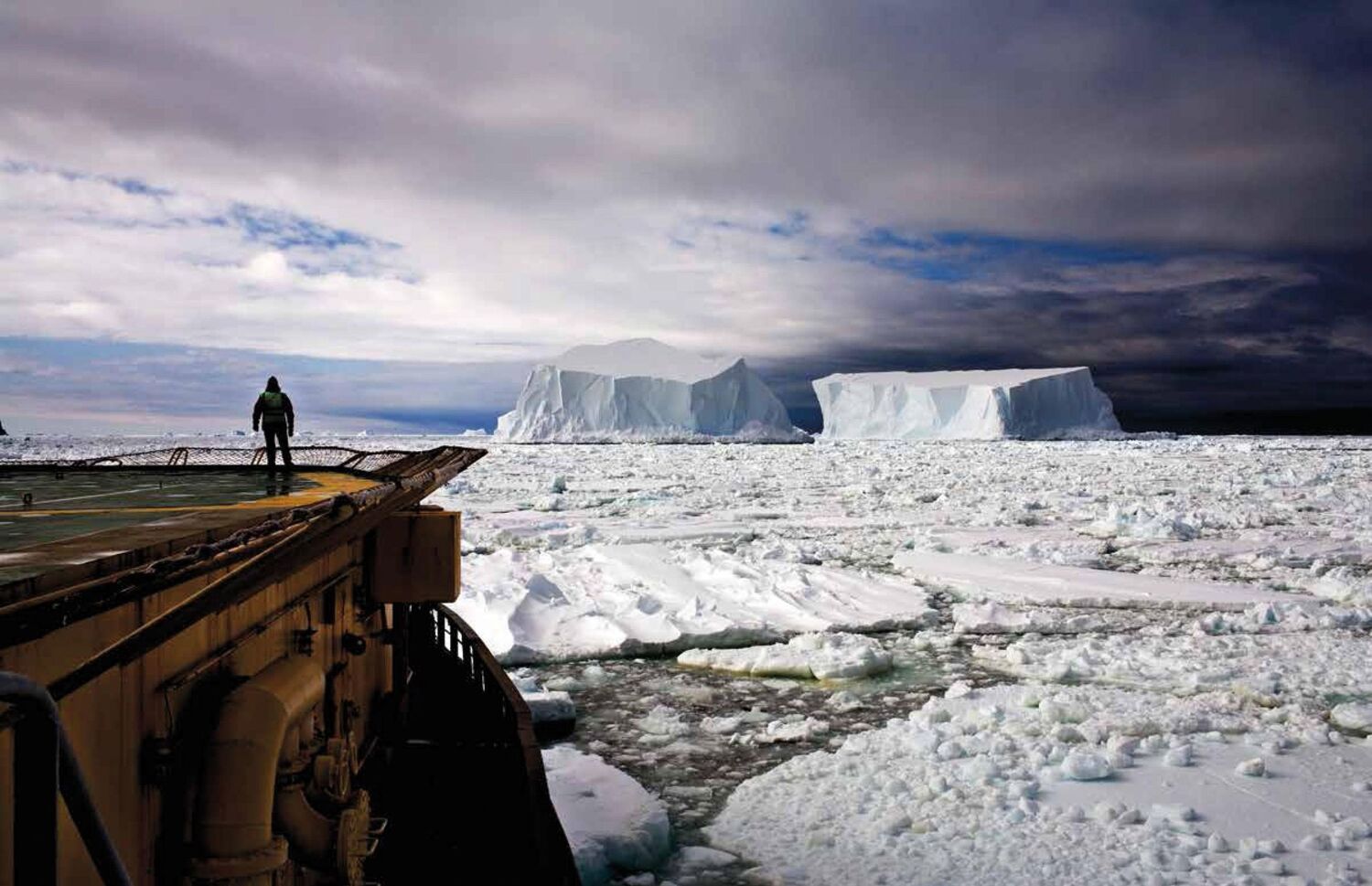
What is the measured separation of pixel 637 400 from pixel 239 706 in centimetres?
6792

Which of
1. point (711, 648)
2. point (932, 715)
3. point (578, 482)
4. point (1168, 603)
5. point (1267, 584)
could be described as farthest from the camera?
point (578, 482)

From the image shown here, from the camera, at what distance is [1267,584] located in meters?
12.1

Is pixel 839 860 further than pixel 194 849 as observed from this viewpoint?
Yes

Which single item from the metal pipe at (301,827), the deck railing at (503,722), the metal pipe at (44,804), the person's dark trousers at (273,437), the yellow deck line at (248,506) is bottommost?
the deck railing at (503,722)

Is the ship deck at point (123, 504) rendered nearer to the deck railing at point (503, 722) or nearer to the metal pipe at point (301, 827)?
the metal pipe at point (301, 827)

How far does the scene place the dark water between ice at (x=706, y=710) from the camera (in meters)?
5.64

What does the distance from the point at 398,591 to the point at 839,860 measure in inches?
125

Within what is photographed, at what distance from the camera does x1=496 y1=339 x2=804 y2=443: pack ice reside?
69.3 m

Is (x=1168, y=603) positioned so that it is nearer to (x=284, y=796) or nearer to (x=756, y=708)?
(x=756, y=708)

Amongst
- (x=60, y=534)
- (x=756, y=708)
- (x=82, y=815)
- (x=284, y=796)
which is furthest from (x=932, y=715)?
(x=82, y=815)

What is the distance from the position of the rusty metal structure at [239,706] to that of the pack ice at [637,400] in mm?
62406

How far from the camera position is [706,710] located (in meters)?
7.13

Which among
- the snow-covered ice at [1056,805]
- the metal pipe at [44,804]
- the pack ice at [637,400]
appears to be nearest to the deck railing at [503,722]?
the snow-covered ice at [1056,805]

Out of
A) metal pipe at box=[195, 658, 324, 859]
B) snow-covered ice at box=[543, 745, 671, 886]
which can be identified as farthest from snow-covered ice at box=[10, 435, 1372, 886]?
metal pipe at box=[195, 658, 324, 859]
